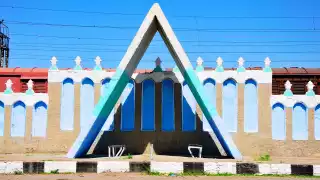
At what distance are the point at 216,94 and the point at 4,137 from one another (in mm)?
7853

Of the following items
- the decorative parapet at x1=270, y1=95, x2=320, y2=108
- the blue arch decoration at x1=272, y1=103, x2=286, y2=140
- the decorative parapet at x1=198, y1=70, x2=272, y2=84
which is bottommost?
the blue arch decoration at x1=272, y1=103, x2=286, y2=140

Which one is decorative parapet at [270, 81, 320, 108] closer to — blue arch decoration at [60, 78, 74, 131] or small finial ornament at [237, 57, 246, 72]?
small finial ornament at [237, 57, 246, 72]

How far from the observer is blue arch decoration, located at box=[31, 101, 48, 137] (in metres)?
14.1

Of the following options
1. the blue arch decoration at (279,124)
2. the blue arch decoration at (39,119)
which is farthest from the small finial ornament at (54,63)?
the blue arch decoration at (279,124)

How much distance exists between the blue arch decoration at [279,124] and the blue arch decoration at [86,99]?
657 centimetres

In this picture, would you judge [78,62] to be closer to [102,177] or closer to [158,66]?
[158,66]

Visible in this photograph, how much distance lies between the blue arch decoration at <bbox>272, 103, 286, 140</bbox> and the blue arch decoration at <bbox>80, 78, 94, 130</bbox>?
21.6ft

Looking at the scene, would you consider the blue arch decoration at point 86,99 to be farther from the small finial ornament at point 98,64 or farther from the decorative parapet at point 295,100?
the decorative parapet at point 295,100

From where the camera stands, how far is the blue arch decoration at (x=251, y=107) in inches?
547

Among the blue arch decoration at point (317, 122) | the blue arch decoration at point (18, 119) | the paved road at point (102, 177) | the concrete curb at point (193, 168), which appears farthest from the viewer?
the blue arch decoration at point (18, 119)

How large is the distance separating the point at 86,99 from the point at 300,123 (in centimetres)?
776

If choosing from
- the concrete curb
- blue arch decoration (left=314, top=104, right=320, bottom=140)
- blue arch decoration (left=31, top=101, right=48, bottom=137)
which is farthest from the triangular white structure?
blue arch decoration (left=314, top=104, right=320, bottom=140)

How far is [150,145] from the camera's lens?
13.9 meters

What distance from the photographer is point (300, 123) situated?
45.5 ft
